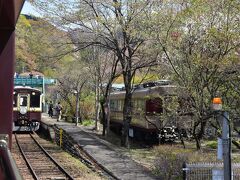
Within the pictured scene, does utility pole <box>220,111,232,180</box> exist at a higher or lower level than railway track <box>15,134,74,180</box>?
higher

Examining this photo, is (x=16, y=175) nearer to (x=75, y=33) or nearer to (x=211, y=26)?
(x=211, y=26)

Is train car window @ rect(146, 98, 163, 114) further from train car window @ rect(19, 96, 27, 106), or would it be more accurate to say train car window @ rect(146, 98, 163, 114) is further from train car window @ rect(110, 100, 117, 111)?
train car window @ rect(19, 96, 27, 106)

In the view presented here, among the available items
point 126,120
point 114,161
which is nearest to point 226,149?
point 114,161

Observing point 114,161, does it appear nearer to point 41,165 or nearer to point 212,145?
point 41,165

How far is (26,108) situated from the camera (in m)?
31.8

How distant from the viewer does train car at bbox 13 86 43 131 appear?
103ft

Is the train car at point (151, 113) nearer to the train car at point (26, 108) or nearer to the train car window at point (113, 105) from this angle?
the train car window at point (113, 105)

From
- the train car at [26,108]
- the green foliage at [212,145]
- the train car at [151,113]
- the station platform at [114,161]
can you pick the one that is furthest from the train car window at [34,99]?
the green foliage at [212,145]

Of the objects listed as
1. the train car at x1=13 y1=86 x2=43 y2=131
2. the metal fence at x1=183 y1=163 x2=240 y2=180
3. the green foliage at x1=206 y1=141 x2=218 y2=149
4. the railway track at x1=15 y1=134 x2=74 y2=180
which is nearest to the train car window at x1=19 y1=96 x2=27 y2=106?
the train car at x1=13 y1=86 x2=43 y2=131

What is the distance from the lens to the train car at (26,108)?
31469 mm

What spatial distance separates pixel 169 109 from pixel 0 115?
11336 millimetres

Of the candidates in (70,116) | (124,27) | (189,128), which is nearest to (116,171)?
(189,128)

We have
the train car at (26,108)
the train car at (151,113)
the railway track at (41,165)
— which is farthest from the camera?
the train car at (26,108)

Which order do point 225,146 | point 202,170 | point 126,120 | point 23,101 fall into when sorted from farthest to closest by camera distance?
point 23,101
point 126,120
point 202,170
point 225,146
